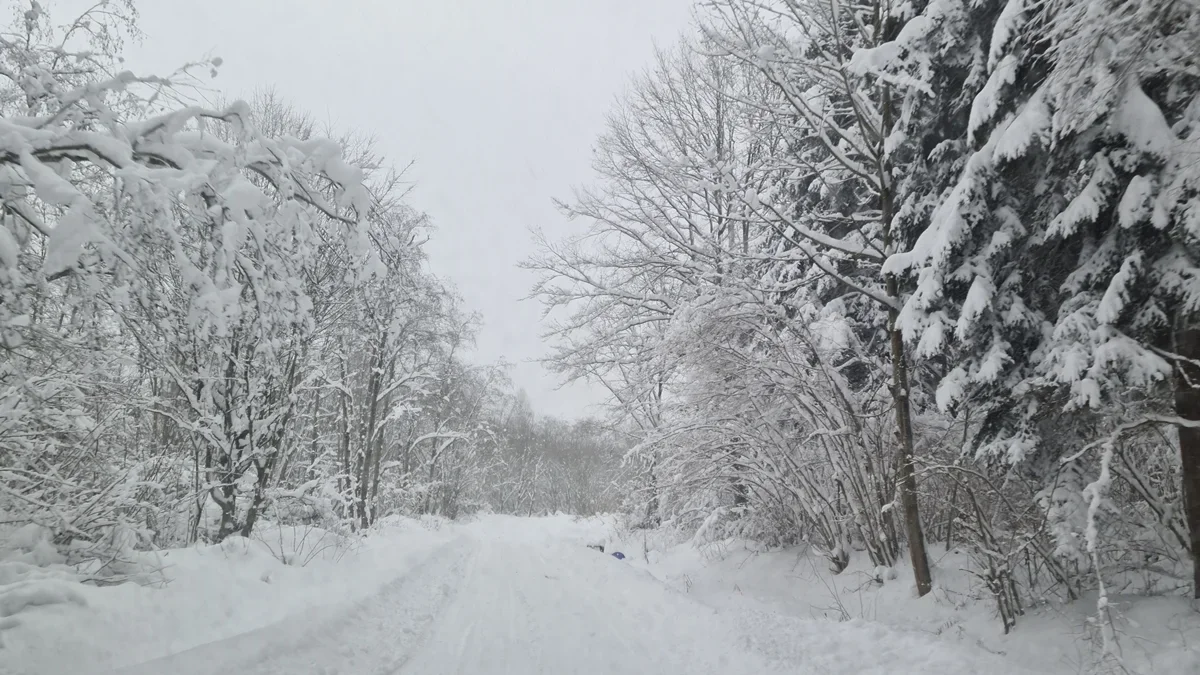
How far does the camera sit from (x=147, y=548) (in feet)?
20.1

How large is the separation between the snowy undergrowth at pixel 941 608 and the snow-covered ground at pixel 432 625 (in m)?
0.03

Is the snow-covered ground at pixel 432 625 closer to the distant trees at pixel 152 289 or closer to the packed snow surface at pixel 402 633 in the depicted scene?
the packed snow surface at pixel 402 633

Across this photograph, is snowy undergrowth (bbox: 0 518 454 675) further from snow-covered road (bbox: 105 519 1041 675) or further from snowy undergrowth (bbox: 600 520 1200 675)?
snowy undergrowth (bbox: 600 520 1200 675)

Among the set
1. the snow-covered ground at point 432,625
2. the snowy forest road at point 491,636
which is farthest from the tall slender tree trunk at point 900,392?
the snowy forest road at point 491,636

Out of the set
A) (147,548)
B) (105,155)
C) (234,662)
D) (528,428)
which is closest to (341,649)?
(234,662)

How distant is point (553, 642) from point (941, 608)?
149 inches

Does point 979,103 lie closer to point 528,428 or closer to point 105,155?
point 105,155

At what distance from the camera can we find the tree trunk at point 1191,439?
3750 mm

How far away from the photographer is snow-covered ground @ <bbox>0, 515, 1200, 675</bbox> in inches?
157

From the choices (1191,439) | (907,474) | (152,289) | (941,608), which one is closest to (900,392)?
(907,474)

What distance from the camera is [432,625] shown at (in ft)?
21.6

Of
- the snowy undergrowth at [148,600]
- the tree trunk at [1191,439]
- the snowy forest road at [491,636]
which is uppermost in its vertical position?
the tree trunk at [1191,439]

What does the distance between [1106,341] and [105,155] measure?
6.06 metres

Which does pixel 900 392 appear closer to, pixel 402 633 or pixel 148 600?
pixel 402 633
